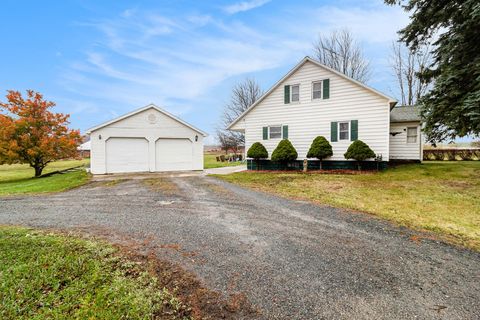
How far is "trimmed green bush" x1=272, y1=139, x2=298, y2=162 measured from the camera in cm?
1410

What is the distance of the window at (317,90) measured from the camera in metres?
14.0

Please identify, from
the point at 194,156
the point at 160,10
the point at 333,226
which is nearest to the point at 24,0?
the point at 160,10

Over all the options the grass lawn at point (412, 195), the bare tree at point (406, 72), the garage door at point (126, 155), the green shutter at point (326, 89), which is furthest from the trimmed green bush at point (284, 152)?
the bare tree at point (406, 72)

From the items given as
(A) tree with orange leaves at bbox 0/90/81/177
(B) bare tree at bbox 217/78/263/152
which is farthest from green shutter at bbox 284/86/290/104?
(A) tree with orange leaves at bbox 0/90/81/177

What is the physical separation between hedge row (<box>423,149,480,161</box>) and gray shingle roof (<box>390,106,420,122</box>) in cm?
617

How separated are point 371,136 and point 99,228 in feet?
44.2

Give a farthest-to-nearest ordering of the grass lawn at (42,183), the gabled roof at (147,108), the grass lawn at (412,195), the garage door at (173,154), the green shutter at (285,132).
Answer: the garage door at (173,154) → the green shutter at (285,132) → the gabled roof at (147,108) → the grass lawn at (42,183) → the grass lawn at (412,195)

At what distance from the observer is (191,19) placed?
15.1m

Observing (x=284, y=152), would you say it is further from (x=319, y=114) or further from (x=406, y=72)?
(x=406, y=72)

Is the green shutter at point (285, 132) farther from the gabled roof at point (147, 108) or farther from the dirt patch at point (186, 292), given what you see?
the dirt patch at point (186, 292)

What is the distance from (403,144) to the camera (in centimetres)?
1505

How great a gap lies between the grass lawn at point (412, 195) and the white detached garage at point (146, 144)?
6.77 metres

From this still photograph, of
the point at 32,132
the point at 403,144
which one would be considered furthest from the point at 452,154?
the point at 32,132

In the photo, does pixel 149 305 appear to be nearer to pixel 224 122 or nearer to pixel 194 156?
pixel 194 156
